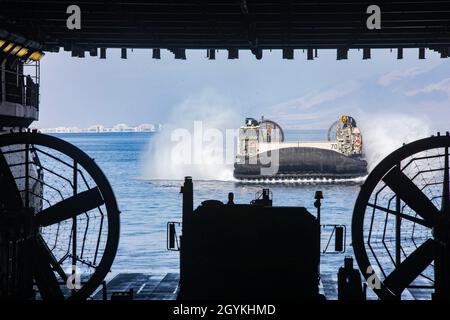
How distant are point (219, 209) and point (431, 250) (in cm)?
626

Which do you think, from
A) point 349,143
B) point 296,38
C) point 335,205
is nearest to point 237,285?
point 296,38

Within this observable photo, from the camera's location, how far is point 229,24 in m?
27.9

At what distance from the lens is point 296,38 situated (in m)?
31.5

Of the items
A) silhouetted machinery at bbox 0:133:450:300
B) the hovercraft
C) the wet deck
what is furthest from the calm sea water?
silhouetted machinery at bbox 0:133:450:300

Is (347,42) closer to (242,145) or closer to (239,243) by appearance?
(239,243)

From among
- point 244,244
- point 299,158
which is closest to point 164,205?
point 299,158

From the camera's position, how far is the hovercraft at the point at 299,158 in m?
121

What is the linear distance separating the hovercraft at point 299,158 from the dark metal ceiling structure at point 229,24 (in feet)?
282

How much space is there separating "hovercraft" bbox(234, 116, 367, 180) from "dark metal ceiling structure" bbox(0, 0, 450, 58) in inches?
3386

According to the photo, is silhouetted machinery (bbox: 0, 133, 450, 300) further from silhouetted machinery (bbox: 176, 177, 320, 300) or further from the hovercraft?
the hovercraft

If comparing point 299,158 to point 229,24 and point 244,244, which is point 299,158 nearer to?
point 229,24

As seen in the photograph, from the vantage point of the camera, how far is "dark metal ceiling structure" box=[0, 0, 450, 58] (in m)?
24.7

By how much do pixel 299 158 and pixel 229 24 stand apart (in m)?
101

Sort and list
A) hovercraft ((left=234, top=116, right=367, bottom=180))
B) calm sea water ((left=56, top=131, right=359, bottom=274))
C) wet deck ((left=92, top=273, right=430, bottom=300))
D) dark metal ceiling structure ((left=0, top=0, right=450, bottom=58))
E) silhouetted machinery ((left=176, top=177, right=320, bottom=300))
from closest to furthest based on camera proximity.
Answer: silhouetted machinery ((left=176, top=177, right=320, bottom=300)) → dark metal ceiling structure ((left=0, top=0, right=450, bottom=58)) → wet deck ((left=92, top=273, right=430, bottom=300)) → calm sea water ((left=56, top=131, right=359, bottom=274)) → hovercraft ((left=234, top=116, right=367, bottom=180))
